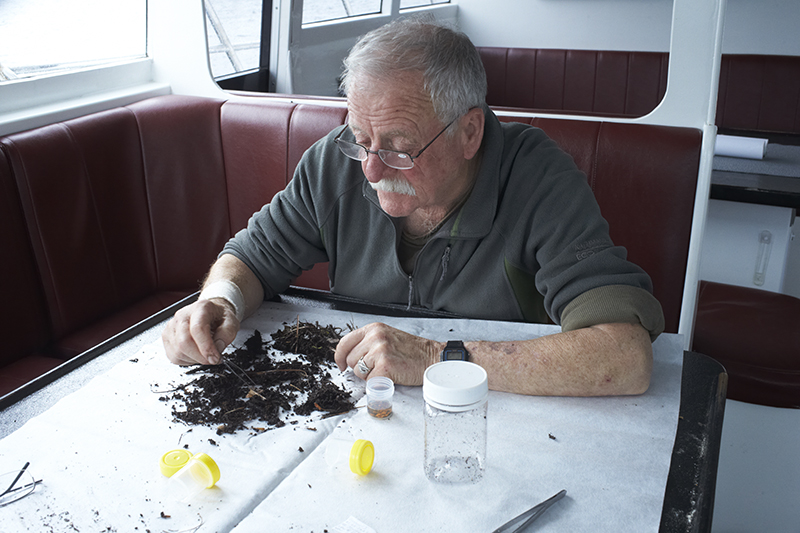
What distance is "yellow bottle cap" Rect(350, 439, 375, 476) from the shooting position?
1021 mm

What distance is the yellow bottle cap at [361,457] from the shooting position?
40.2 inches

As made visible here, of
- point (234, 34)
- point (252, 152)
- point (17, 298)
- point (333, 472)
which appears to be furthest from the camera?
point (234, 34)

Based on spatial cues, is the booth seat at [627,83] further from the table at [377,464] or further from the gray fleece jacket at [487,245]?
the table at [377,464]

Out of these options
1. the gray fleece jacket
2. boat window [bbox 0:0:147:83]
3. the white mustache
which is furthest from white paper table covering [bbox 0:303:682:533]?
boat window [bbox 0:0:147:83]

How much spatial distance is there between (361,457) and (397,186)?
0.76 m

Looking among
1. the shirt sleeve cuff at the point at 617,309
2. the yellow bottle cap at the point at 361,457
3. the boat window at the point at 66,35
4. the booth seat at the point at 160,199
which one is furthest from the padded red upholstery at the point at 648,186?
the boat window at the point at 66,35

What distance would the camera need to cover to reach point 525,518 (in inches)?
36.8

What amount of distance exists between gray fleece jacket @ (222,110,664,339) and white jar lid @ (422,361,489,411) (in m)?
0.51

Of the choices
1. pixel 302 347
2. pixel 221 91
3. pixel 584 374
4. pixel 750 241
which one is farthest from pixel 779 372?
pixel 221 91

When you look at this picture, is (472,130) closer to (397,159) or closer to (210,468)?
(397,159)

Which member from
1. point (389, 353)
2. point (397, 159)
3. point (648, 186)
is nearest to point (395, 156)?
point (397, 159)

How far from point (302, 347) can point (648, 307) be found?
77 cm

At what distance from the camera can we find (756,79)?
417cm

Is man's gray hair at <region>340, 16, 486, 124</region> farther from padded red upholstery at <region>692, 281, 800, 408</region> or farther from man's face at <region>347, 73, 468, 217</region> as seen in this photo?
padded red upholstery at <region>692, 281, 800, 408</region>
